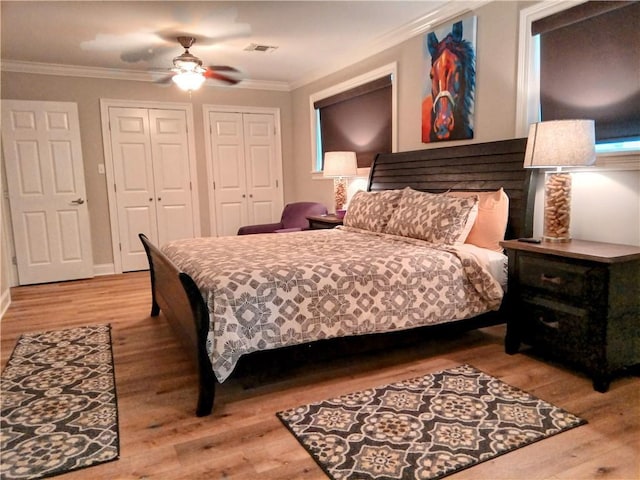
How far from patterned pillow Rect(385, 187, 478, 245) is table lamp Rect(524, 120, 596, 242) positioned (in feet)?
1.54

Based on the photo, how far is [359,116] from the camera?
4801mm

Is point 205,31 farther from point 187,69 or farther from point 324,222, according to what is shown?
point 324,222

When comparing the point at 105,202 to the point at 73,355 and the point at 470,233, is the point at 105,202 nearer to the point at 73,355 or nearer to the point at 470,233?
the point at 73,355

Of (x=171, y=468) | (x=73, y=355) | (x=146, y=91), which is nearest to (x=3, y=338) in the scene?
(x=73, y=355)

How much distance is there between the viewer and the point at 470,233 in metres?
3.06

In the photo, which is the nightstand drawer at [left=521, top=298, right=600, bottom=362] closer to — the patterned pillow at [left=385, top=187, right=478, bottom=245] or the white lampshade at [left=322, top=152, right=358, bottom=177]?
the patterned pillow at [left=385, top=187, right=478, bottom=245]

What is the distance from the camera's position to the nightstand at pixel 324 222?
4.37m

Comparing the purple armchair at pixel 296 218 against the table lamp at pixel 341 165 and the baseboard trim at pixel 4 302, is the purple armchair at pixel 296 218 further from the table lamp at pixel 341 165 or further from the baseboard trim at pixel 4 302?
the baseboard trim at pixel 4 302

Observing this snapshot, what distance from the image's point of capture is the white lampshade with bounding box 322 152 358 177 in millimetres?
4586

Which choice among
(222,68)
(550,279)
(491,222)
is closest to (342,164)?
(491,222)

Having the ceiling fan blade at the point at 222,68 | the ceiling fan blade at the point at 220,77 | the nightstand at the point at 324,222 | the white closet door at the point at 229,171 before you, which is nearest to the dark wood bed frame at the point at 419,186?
the nightstand at the point at 324,222

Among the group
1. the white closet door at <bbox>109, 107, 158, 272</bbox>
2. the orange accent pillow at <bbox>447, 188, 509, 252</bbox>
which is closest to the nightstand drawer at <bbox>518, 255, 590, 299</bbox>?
the orange accent pillow at <bbox>447, 188, 509, 252</bbox>

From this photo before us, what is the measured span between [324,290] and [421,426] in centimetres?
80

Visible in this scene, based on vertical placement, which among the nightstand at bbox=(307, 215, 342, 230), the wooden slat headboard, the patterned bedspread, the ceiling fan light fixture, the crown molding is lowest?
the patterned bedspread
